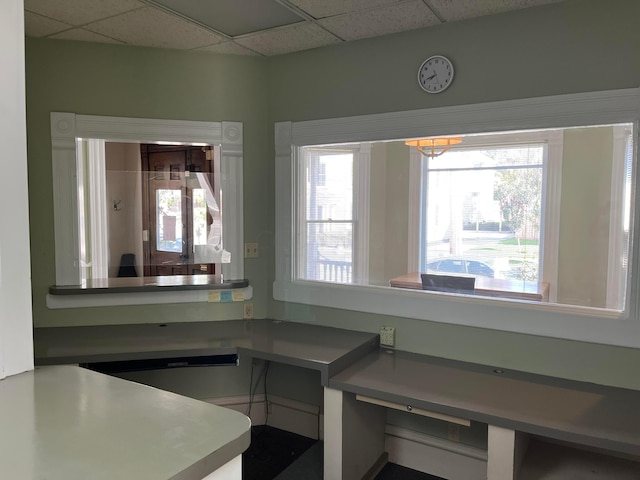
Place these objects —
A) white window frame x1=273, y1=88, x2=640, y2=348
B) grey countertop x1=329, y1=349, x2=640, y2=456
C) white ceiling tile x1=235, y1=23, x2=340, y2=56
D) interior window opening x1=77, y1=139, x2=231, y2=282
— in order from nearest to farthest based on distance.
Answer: grey countertop x1=329, y1=349, x2=640, y2=456
white window frame x1=273, y1=88, x2=640, y2=348
white ceiling tile x1=235, y1=23, x2=340, y2=56
interior window opening x1=77, y1=139, x2=231, y2=282

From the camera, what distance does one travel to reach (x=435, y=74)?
241 cm

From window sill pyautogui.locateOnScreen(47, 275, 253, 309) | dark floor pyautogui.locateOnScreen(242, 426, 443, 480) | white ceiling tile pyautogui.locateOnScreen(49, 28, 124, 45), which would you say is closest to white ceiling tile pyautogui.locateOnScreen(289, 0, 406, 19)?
white ceiling tile pyautogui.locateOnScreen(49, 28, 124, 45)

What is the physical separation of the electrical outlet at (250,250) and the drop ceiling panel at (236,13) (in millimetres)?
1263

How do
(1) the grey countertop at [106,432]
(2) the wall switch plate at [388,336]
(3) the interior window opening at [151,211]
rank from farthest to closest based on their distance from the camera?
(3) the interior window opening at [151,211], (2) the wall switch plate at [388,336], (1) the grey countertop at [106,432]

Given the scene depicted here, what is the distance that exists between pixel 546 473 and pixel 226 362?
5.13ft

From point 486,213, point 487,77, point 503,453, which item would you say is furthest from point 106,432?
point 486,213

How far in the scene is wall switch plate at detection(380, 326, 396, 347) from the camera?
103 inches

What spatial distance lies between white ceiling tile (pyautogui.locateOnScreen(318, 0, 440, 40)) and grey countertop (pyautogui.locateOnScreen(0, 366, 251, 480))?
192cm

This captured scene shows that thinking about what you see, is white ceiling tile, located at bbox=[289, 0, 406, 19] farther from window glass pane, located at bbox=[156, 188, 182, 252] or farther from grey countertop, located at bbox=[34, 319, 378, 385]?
grey countertop, located at bbox=[34, 319, 378, 385]

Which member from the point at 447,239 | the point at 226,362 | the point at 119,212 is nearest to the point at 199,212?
the point at 119,212

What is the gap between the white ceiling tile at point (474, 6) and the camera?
2104 millimetres

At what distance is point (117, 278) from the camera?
9.66 ft

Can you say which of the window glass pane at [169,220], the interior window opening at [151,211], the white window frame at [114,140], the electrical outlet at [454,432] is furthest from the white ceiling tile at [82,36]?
the electrical outlet at [454,432]

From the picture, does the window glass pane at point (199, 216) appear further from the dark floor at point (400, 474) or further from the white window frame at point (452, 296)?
the dark floor at point (400, 474)
